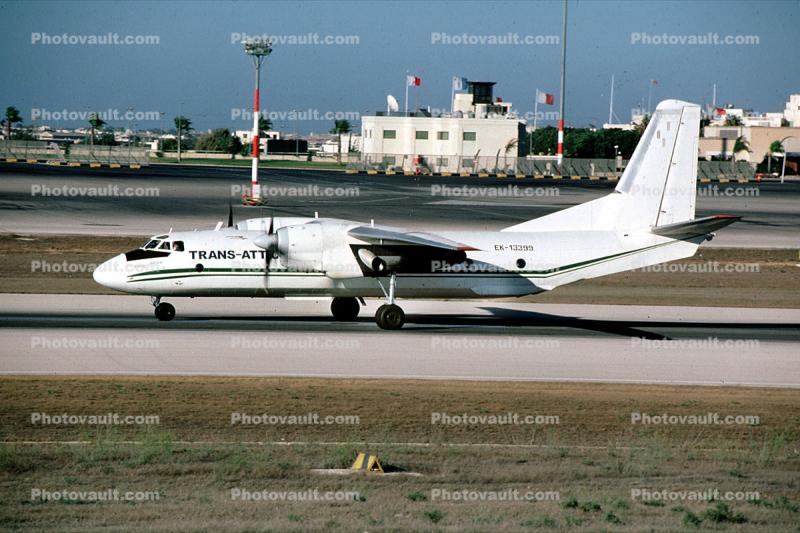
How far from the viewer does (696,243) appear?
1191 inches

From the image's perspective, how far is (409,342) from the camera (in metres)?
27.5

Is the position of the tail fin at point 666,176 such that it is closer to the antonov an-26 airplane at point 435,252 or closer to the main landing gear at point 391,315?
the antonov an-26 airplane at point 435,252

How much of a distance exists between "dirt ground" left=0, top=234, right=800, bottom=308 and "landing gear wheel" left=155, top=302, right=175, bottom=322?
21.8 feet

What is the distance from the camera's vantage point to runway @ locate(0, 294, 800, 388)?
78.5ft

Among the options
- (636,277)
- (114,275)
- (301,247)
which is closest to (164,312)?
(114,275)

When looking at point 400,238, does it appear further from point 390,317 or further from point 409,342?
point 409,342

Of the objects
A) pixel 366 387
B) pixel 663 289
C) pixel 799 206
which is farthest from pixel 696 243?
pixel 799 206

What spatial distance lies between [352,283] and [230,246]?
12.6ft

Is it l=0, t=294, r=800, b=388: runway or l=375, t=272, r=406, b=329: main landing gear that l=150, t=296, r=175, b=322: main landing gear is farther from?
l=375, t=272, r=406, b=329: main landing gear

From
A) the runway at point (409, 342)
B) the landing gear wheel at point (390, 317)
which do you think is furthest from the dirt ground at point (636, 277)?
the landing gear wheel at point (390, 317)

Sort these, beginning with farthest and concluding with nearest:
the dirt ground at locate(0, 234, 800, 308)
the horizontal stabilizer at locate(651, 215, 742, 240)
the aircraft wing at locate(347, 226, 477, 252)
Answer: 1. the dirt ground at locate(0, 234, 800, 308)
2. the horizontal stabilizer at locate(651, 215, 742, 240)
3. the aircraft wing at locate(347, 226, 477, 252)

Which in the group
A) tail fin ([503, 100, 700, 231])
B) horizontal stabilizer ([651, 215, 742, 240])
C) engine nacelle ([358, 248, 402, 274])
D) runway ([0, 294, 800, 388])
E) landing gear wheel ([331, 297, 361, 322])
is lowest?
runway ([0, 294, 800, 388])

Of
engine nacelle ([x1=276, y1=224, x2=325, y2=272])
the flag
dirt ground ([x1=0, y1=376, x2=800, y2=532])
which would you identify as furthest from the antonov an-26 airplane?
the flag

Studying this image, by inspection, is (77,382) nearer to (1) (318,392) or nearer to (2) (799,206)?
(1) (318,392)
